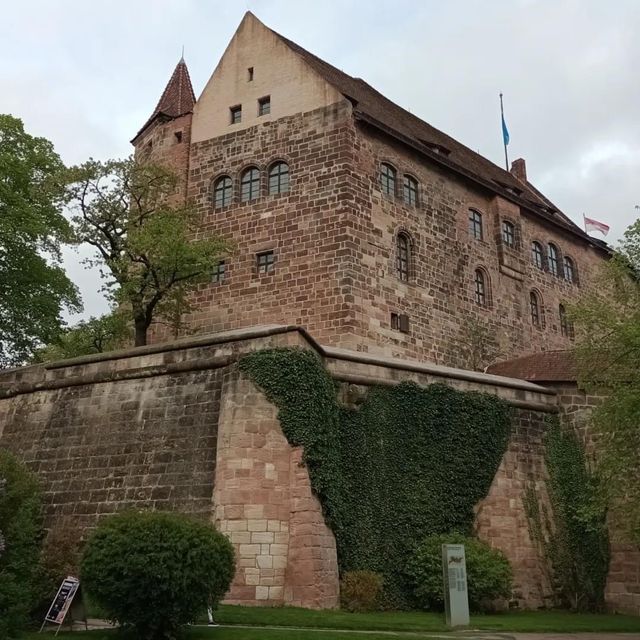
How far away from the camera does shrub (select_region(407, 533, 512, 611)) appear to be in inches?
693

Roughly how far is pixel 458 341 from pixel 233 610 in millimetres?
16687

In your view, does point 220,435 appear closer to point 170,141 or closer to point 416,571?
point 416,571

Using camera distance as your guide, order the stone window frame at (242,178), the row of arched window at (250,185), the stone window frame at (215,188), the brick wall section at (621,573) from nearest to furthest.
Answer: the brick wall section at (621,573)
the row of arched window at (250,185)
the stone window frame at (242,178)
the stone window frame at (215,188)

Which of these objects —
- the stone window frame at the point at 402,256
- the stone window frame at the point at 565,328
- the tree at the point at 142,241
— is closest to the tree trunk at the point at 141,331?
the tree at the point at 142,241

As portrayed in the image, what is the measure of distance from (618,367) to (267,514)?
830cm

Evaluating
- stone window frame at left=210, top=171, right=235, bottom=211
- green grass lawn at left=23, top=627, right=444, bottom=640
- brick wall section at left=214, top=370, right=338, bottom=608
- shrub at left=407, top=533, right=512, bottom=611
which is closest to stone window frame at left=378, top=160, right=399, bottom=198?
stone window frame at left=210, top=171, right=235, bottom=211

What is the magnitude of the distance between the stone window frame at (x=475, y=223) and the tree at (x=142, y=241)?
33.5 feet

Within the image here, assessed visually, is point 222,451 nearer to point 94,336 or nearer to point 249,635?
point 249,635

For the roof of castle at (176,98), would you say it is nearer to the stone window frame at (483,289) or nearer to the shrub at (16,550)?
the stone window frame at (483,289)

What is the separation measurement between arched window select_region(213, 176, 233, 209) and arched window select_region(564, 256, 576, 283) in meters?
16.1

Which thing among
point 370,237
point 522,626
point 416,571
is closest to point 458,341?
point 370,237

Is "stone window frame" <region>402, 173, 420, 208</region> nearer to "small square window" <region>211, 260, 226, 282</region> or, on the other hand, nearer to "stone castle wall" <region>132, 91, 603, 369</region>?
"stone castle wall" <region>132, 91, 603, 369</region>

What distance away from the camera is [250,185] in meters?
29.3

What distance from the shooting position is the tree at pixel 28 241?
25.7 metres
